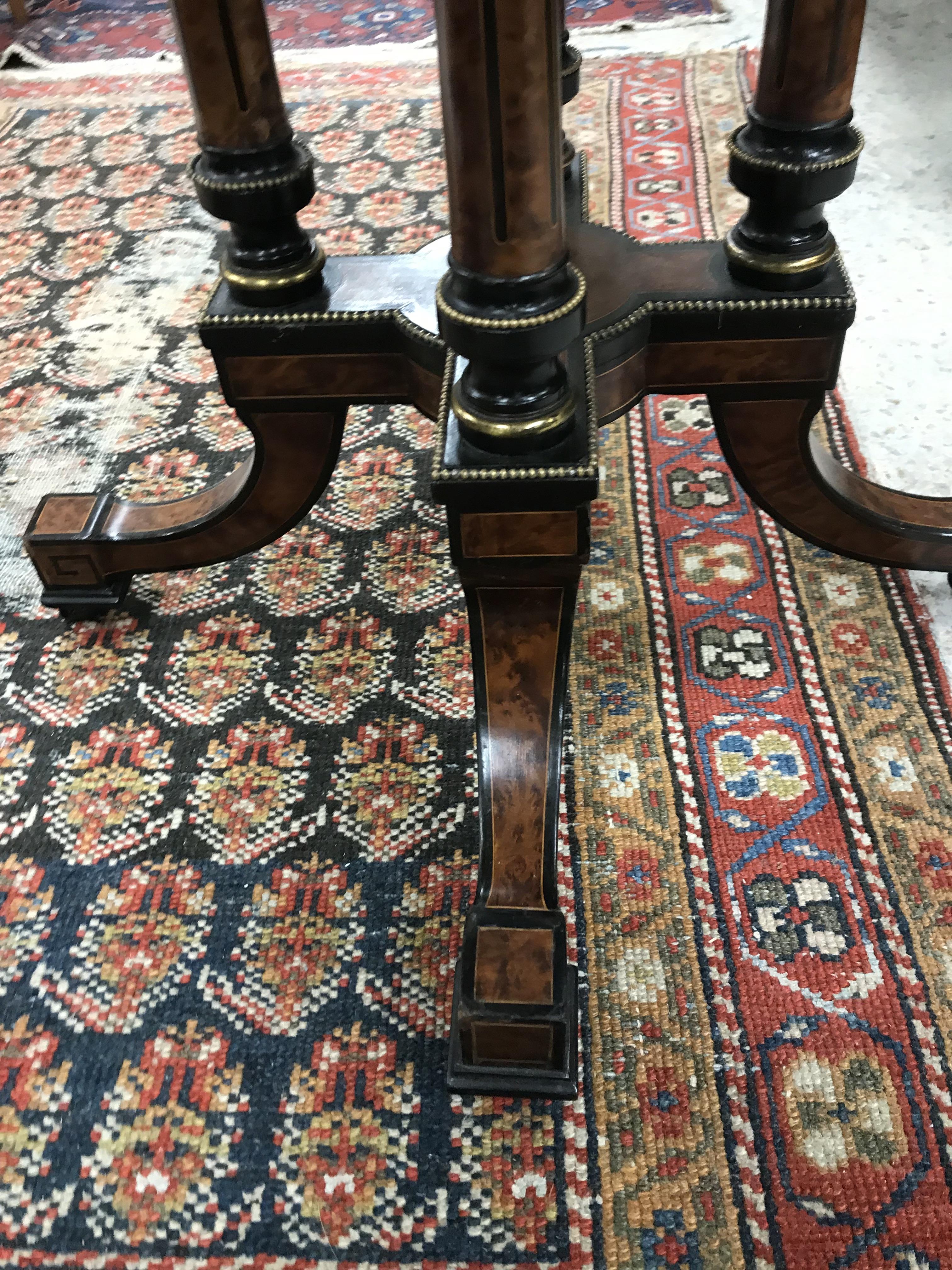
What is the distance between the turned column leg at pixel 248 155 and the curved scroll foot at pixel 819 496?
0.34m

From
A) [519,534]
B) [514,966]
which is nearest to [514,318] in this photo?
[519,534]

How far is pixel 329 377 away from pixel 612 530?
39 cm

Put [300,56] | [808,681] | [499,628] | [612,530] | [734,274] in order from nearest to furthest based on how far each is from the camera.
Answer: [499,628]
[734,274]
[808,681]
[612,530]
[300,56]

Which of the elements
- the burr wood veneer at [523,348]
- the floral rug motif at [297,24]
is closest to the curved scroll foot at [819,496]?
the burr wood veneer at [523,348]

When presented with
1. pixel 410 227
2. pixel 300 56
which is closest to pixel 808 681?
pixel 410 227

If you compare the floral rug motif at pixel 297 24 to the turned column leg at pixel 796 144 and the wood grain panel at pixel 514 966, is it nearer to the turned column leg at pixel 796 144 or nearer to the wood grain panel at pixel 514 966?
the turned column leg at pixel 796 144

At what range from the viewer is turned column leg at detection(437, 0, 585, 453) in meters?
0.50

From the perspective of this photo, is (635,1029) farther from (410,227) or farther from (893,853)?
(410,227)

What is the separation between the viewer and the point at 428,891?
81 centimetres

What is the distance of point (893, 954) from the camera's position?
0.76 metres

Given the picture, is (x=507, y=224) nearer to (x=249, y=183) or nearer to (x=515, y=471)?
(x=515, y=471)

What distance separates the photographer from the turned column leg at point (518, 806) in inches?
25.8

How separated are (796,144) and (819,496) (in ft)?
0.98

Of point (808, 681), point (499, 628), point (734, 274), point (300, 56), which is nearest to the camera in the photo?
point (499, 628)
